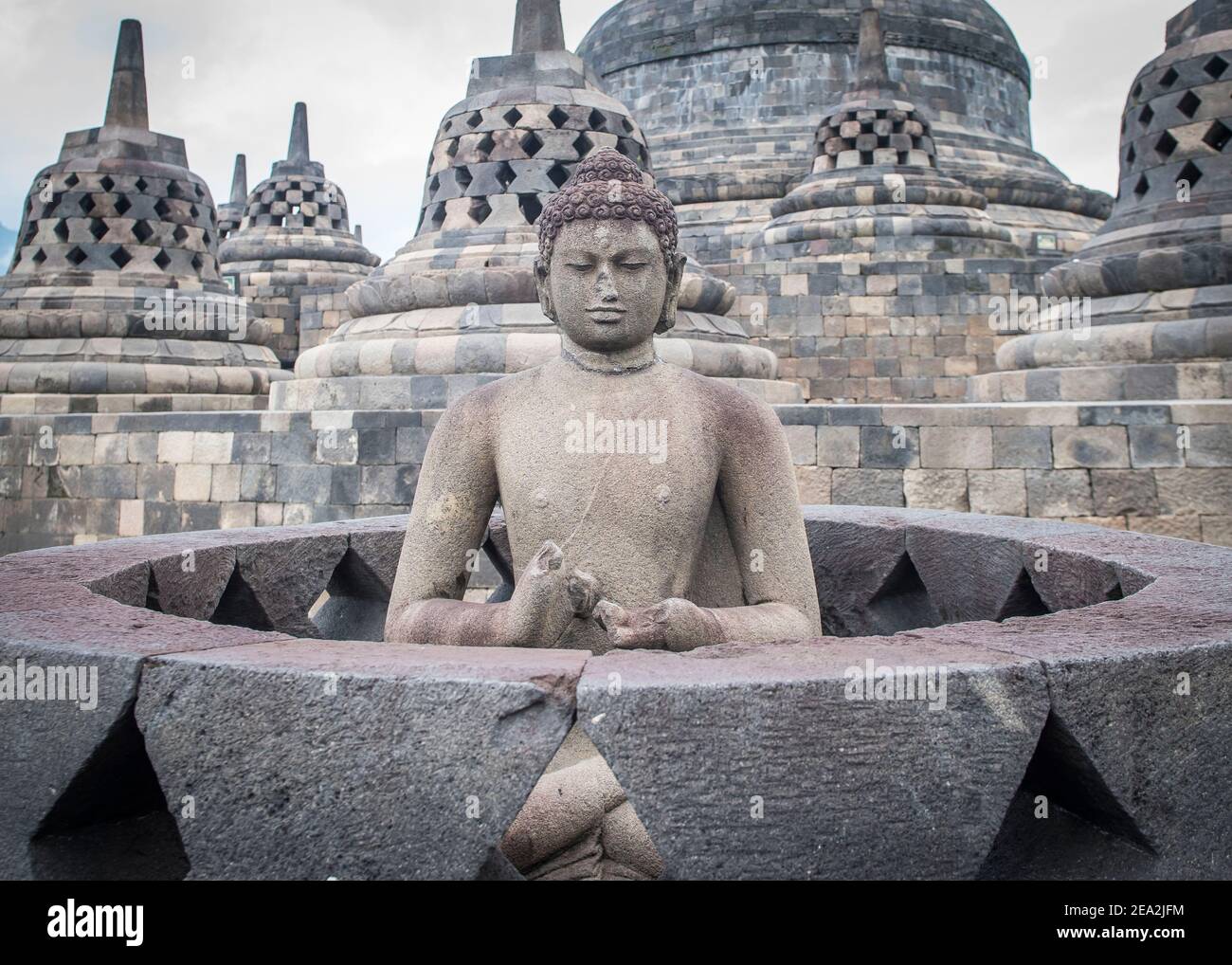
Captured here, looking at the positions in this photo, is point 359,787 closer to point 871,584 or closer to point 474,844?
point 474,844

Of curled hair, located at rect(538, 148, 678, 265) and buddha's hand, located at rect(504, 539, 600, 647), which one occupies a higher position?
curled hair, located at rect(538, 148, 678, 265)

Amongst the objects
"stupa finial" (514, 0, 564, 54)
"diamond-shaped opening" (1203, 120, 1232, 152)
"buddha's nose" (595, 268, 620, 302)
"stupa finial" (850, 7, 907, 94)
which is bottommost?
"buddha's nose" (595, 268, 620, 302)

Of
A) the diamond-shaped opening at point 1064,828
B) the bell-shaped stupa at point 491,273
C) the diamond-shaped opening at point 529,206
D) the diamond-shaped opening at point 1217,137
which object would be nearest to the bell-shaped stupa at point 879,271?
the diamond-shaped opening at point 1217,137

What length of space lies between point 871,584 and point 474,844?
2514mm

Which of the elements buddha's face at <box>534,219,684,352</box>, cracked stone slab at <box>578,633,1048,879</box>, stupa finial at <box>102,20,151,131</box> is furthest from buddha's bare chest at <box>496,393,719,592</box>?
stupa finial at <box>102,20,151,131</box>

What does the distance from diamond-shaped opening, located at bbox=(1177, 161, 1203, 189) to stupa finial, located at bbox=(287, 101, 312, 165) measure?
54.9 ft

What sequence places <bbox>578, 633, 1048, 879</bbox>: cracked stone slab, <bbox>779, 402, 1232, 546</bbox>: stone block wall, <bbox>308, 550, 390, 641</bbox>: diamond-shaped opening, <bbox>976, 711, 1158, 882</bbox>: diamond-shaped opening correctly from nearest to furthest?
<bbox>578, 633, 1048, 879</bbox>: cracked stone slab
<bbox>976, 711, 1158, 882</bbox>: diamond-shaped opening
<bbox>308, 550, 390, 641</bbox>: diamond-shaped opening
<bbox>779, 402, 1232, 546</bbox>: stone block wall

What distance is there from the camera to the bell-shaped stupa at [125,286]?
9609mm

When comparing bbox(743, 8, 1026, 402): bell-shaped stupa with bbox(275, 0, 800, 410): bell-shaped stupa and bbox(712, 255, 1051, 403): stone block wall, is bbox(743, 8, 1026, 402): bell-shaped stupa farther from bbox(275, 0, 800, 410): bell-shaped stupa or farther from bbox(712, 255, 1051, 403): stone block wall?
bbox(275, 0, 800, 410): bell-shaped stupa

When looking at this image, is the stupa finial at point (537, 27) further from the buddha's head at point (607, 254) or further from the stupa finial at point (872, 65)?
the stupa finial at point (872, 65)

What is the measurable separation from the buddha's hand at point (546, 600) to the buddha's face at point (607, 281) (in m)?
0.72

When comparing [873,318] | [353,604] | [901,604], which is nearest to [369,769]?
[353,604]

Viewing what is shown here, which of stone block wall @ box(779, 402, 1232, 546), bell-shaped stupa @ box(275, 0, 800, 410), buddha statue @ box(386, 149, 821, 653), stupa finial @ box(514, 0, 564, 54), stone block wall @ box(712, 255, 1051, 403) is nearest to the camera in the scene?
buddha statue @ box(386, 149, 821, 653)

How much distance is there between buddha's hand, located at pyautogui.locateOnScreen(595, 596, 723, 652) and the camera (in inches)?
94.6
